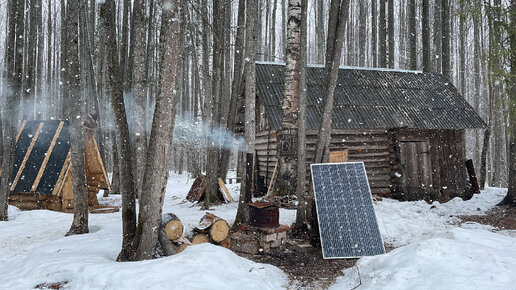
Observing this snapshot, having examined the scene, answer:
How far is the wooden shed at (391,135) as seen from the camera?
12961 mm

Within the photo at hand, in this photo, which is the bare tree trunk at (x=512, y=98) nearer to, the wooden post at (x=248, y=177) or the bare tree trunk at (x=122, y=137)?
the wooden post at (x=248, y=177)

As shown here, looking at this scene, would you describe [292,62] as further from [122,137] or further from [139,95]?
[122,137]

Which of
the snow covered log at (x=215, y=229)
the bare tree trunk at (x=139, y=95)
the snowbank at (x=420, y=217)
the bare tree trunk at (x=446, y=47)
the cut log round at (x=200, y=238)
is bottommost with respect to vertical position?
the snowbank at (x=420, y=217)

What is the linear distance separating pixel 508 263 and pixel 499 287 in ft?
2.39

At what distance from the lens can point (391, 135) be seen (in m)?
13.5

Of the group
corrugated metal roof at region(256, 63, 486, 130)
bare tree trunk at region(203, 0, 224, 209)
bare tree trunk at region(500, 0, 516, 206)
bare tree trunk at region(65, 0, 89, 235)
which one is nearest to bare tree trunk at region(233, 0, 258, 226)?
bare tree trunk at region(203, 0, 224, 209)

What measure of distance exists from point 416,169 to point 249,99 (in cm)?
869

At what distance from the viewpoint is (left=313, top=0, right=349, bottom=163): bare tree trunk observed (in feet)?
25.2

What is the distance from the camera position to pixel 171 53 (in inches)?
202

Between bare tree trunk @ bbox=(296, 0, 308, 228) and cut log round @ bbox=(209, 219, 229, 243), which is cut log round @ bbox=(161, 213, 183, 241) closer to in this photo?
cut log round @ bbox=(209, 219, 229, 243)

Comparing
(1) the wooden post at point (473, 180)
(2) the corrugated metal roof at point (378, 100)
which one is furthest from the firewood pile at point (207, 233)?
(1) the wooden post at point (473, 180)

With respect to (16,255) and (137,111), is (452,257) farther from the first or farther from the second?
(16,255)

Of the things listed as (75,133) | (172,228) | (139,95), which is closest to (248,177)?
(172,228)

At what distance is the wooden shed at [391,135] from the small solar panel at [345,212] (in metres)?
5.65
